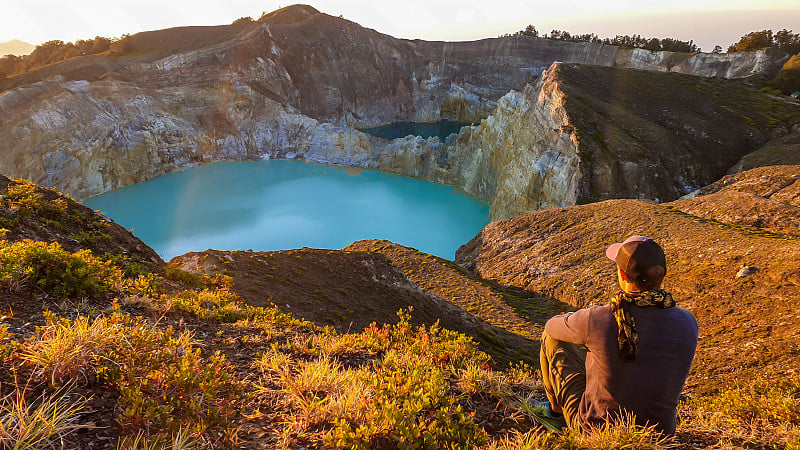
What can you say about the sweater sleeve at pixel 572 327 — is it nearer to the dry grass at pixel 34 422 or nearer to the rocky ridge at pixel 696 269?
the dry grass at pixel 34 422

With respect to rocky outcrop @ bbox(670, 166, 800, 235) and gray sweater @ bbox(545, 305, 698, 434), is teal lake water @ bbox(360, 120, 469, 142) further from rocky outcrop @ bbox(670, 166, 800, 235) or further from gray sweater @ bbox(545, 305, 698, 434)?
gray sweater @ bbox(545, 305, 698, 434)

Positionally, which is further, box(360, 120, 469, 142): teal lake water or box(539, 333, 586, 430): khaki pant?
box(360, 120, 469, 142): teal lake water

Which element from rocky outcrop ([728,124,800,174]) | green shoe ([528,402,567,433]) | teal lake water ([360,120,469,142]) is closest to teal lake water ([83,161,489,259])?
rocky outcrop ([728,124,800,174])

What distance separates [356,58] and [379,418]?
9221cm

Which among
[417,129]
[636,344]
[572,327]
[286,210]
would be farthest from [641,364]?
[417,129]

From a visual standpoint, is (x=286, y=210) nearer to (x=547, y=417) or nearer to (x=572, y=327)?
(x=547, y=417)

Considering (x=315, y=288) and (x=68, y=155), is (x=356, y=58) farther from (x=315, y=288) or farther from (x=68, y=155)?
(x=315, y=288)

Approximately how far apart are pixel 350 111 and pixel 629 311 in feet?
280

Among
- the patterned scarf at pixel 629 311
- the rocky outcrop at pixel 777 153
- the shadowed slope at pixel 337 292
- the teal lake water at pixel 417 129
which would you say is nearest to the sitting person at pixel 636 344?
the patterned scarf at pixel 629 311

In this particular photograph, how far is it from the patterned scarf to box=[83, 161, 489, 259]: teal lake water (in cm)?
3071

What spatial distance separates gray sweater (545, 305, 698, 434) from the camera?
121 inches

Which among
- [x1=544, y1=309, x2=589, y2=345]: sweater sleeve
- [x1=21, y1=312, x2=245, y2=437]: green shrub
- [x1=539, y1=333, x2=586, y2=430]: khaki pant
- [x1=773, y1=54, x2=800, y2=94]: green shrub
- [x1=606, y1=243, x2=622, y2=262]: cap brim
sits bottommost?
[x1=539, y1=333, x2=586, y2=430]: khaki pant

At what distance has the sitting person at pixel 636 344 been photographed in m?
3.07

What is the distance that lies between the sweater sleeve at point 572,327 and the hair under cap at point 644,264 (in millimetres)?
520
